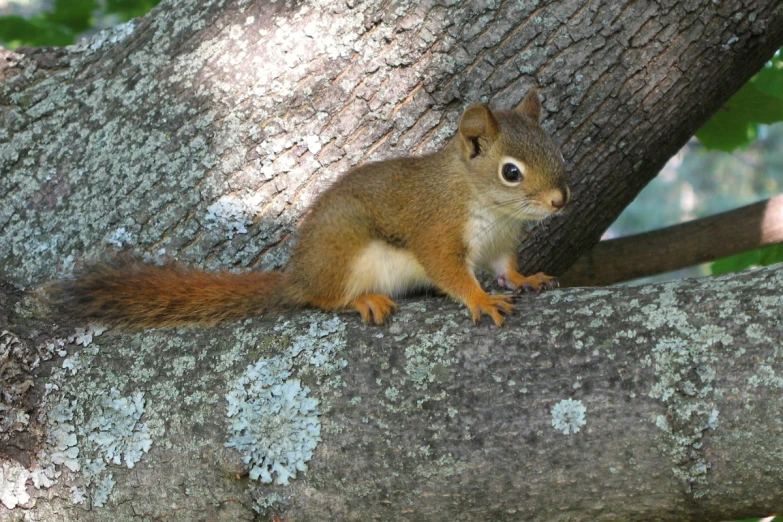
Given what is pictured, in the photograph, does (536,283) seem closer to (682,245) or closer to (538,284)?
(538,284)

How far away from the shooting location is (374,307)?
6.61 ft

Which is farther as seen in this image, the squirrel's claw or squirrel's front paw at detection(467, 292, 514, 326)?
the squirrel's claw

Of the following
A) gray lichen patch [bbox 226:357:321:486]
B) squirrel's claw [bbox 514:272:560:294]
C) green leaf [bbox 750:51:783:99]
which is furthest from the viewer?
green leaf [bbox 750:51:783:99]

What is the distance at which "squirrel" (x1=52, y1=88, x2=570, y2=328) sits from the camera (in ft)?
7.00

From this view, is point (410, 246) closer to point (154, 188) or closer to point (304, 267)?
point (304, 267)

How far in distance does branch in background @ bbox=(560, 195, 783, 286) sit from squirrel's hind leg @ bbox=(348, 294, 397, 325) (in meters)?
1.36

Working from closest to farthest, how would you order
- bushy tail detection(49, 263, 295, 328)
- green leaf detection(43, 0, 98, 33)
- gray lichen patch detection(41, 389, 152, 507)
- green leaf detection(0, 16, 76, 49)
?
1. gray lichen patch detection(41, 389, 152, 507)
2. bushy tail detection(49, 263, 295, 328)
3. green leaf detection(0, 16, 76, 49)
4. green leaf detection(43, 0, 98, 33)

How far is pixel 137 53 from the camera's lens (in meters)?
2.52

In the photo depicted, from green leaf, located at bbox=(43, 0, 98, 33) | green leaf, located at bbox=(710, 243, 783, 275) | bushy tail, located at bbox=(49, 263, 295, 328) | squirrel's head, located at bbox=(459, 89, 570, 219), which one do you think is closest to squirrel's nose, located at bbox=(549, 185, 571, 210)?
squirrel's head, located at bbox=(459, 89, 570, 219)

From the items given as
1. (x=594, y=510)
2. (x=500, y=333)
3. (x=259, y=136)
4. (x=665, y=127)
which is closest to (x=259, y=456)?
(x=500, y=333)

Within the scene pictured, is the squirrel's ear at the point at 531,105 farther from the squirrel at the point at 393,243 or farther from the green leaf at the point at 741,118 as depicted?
the green leaf at the point at 741,118

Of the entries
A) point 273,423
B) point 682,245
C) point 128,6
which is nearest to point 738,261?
point 682,245

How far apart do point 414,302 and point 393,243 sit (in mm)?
373

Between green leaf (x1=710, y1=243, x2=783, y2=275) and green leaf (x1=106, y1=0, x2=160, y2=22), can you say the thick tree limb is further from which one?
green leaf (x1=106, y1=0, x2=160, y2=22)
